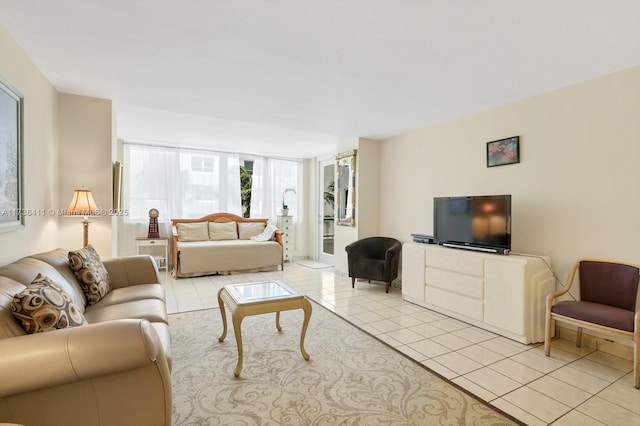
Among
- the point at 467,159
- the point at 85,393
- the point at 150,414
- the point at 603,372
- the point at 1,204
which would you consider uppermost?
the point at 467,159

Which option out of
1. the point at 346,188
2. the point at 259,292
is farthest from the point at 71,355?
the point at 346,188

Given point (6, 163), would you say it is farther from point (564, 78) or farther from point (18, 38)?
point (564, 78)

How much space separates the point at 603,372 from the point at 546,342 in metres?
0.37

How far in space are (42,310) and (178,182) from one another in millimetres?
4904

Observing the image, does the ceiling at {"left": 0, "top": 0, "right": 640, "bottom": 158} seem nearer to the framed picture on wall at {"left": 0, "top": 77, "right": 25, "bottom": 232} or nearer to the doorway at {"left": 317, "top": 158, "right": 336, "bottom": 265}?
the framed picture on wall at {"left": 0, "top": 77, "right": 25, "bottom": 232}

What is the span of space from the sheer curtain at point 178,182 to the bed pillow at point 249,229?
1.19 feet

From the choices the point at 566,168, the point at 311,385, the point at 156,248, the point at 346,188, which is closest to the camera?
the point at 311,385

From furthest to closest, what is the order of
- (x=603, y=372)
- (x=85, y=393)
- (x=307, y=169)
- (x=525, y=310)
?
(x=307, y=169) < (x=525, y=310) < (x=603, y=372) < (x=85, y=393)

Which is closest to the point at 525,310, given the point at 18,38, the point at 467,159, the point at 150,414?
the point at 467,159

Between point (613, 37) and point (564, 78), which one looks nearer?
point (613, 37)

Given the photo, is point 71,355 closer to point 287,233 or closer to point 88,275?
point 88,275

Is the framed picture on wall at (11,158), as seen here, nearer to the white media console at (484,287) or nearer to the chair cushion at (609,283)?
the white media console at (484,287)

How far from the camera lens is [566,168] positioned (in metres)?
2.86

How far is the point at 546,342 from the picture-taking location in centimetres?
257
